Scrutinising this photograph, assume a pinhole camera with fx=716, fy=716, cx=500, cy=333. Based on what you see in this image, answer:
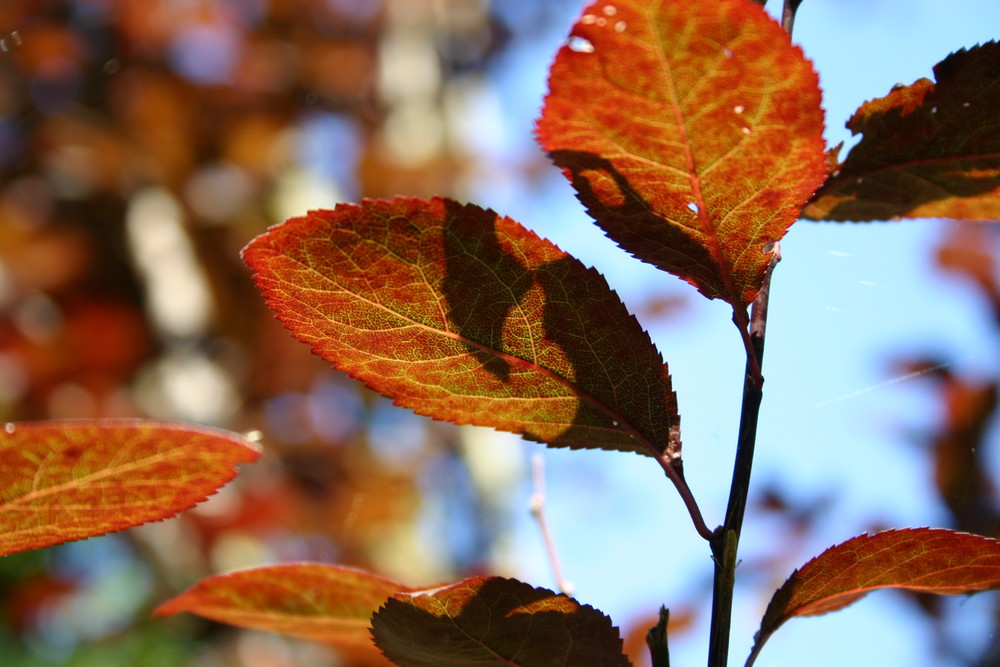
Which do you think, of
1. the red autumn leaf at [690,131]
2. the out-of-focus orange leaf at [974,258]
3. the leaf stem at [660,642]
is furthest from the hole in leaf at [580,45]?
the out-of-focus orange leaf at [974,258]

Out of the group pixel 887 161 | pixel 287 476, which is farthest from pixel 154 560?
pixel 887 161

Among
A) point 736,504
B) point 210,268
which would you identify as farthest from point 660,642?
point 210,268

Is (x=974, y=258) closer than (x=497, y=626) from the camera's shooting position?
No

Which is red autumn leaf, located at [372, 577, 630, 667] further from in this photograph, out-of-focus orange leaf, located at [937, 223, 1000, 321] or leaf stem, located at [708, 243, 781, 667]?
out-of-focus orange leaf, located at [937, 223, 1000, 321]

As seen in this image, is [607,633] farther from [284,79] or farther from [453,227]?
[284,79]

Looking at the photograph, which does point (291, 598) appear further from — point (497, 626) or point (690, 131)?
point (690, 131)

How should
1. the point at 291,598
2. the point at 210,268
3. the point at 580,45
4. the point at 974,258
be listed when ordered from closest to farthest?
1. the point at 580,45
2. the point at 291,598
3. the point at 974,258
4. the point at 210,268
